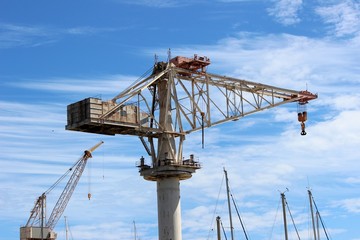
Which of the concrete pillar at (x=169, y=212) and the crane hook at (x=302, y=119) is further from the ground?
the crane hook at (x=302, y=119)

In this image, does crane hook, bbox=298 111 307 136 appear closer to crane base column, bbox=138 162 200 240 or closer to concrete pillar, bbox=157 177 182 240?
crane base column, bbox=138 162 200 240

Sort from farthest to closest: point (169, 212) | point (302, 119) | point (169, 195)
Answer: point (302, 119)
point (169, 195)
point (169, 212)

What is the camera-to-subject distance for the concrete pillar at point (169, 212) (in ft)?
379

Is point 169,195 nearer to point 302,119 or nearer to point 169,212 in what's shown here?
point 169,212

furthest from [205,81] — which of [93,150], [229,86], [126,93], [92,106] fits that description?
[93,150]

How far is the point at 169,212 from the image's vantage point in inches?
4547

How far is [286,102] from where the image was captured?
12494 cm

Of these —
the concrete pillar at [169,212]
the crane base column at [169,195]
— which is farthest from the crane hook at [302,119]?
the concrete pillar at [169,212]

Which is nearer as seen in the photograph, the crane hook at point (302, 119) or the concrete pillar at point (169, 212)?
the concrete pillar at point (169, 212)

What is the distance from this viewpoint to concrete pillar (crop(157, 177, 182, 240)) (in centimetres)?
11538

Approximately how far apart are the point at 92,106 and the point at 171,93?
15319 mm

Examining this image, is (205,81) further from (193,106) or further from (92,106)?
(92,106)

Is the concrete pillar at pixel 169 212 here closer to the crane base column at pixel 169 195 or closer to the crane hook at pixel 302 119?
the crane base column at pixel 169 195

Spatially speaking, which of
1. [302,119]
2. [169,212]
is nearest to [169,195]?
[169,212]
